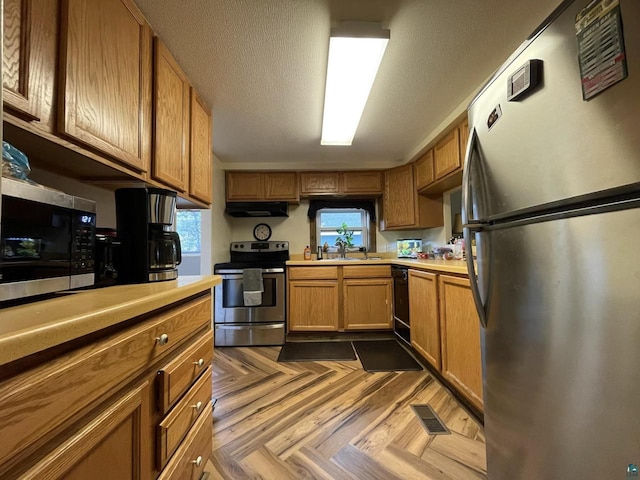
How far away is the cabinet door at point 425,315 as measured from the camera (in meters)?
2.01

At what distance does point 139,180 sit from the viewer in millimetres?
1273

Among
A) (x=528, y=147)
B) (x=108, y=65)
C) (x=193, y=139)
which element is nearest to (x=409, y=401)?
(x=528, y=147)

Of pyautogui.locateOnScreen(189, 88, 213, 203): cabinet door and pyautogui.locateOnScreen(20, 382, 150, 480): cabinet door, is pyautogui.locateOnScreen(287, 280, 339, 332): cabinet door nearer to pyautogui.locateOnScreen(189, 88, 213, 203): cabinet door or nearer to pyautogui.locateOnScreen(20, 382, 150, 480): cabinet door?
pyautogui.locateOnScreen(189, 88, 213, 203): cabinet door

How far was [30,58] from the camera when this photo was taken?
2.45 ft

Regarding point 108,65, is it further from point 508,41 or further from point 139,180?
point 508,41

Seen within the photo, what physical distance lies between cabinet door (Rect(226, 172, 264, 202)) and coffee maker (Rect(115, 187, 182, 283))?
2164mm

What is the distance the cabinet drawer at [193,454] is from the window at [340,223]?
2.72 meters

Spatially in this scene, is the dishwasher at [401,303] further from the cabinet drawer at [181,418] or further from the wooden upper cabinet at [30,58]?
the wooden upper cabinet at [30,58]

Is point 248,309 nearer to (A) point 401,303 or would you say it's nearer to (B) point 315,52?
(A) point 401,303

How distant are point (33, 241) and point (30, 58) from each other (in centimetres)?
50

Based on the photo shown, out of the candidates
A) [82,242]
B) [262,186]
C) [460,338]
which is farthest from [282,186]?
[82,242]

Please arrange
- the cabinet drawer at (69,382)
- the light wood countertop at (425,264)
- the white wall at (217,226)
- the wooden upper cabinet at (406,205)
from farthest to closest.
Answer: the wooden upper cabinet at (406,205)
the white wall at (217,226)
the light wood countertop at (425,264)
the cabinet drawer at (69,382)

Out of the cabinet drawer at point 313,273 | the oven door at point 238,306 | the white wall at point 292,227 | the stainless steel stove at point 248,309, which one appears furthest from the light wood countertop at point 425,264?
the white wall at point 292,227

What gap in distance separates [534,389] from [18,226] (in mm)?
1481
